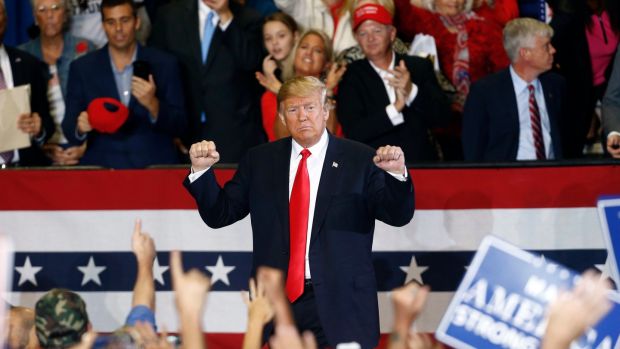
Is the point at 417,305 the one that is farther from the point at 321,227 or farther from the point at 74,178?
the point at 74,178

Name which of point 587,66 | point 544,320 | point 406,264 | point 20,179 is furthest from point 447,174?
point 20,179

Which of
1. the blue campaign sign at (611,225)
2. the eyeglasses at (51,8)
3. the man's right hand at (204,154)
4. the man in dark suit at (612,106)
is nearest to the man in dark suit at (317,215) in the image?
the man's right hand at (204,154)

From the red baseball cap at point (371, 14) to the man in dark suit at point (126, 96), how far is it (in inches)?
49.0

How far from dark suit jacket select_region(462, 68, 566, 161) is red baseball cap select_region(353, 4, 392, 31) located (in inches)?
28.2

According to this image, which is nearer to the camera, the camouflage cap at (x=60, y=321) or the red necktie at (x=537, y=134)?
the camouflage cap at (x=60, y=321)

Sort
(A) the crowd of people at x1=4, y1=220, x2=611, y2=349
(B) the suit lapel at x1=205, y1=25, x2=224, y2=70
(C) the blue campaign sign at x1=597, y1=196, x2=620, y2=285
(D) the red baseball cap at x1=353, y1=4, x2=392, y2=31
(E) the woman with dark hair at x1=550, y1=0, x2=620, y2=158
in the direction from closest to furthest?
(A) the crowd of people at x1=4, y1=220, x2=611, y2=349 → (C) the blue campaign sign at x1=597, y1=196, x2=620, y2=285 → (D) the red baseball cap at x1=353, y1=4, x2=392, y2=31 → (B) the suit lapel at x1=205, y1=25, x2=224, y2=70 → (E) the woman with dark hair at x1=550, y1=0, x2=620, y2=158

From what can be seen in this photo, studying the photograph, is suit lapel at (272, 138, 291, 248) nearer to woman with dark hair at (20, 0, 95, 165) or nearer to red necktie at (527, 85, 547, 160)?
red necktie at (527, 85, 547, 160)

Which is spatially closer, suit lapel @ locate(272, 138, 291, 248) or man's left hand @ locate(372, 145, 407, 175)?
man's left hand @ locate(372, 145, 407, 175)

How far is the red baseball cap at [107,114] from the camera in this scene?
8648mm

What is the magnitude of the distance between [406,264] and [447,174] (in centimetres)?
58

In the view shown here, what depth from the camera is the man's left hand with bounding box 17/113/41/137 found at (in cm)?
880

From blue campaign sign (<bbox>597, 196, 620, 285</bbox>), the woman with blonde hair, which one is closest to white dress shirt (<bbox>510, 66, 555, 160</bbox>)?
the woman with blonde hair

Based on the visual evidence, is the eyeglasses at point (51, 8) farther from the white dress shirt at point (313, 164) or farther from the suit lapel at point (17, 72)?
the white dress shirt at point (313, 164)

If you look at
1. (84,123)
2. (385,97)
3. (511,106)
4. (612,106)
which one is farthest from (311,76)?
(612,106)
